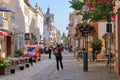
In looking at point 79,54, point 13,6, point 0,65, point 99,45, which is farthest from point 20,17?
point 0,65

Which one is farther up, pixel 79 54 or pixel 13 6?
pixel 13 6

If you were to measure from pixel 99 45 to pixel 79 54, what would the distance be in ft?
24.5

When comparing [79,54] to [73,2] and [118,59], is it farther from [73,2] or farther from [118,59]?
[118,59]

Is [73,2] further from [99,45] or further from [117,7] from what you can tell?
[99,45]

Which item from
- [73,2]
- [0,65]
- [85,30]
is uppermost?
[73,2]

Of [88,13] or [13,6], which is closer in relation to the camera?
[88,13]

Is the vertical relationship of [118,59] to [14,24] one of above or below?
below

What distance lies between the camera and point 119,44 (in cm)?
2212

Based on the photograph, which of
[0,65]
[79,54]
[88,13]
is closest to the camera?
[0,65]

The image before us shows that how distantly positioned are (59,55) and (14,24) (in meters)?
28.7

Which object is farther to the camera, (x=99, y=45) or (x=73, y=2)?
(x=99, y=45)

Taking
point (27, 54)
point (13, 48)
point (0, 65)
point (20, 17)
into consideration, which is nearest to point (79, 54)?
point (27, 54)

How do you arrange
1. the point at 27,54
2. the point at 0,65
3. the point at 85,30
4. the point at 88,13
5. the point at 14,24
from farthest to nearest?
1. the point at 14,24
2. the point at 27,54
3. the point at 85,30
4. the point at 88,13
5. the point at 0,65

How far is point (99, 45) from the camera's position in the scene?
4153 cm
